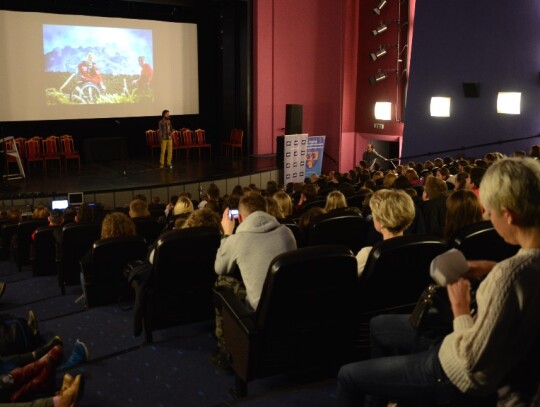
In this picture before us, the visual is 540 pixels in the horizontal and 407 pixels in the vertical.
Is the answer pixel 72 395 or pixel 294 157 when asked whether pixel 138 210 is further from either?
pixel 294 157

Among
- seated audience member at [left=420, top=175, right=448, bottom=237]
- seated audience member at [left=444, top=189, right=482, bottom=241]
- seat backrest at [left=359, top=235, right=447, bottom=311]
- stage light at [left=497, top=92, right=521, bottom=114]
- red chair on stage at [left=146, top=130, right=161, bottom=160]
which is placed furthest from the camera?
red chair on stage at [left=146, top=130, right=161, bottom=160]

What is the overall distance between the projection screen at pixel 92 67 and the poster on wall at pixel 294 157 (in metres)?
3.82

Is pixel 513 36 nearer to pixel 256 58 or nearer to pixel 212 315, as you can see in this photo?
pixel 256 58

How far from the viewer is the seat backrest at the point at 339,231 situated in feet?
13.4

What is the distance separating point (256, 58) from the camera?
48.0 feet

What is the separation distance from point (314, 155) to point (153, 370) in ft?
36.9

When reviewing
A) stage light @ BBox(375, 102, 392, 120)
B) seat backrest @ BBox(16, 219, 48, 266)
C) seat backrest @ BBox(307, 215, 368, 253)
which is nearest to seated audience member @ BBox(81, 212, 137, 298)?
seat backrest @ BBox(307, 215, 368, 253)

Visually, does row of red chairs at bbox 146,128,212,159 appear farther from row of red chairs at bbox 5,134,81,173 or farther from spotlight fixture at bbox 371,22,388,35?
spotlight fixture at bbox 371,22,388,35

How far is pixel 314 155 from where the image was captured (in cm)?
1415

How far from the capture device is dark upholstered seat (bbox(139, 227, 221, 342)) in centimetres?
338

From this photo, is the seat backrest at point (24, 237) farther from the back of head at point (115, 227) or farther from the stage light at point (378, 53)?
the stage light at point (378, 53)

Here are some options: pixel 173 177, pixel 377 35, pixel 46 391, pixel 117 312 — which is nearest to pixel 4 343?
pixel 46 391

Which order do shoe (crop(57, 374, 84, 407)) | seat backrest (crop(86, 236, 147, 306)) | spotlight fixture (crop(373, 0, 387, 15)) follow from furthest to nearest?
spotlight fixture (crop(373, 0, 387, 15))
seat backrest (crop(86, 236, 147, 306))
shoe (crop(57, 374, 84, 407))

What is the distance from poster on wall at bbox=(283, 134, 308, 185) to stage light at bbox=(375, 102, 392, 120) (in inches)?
110
